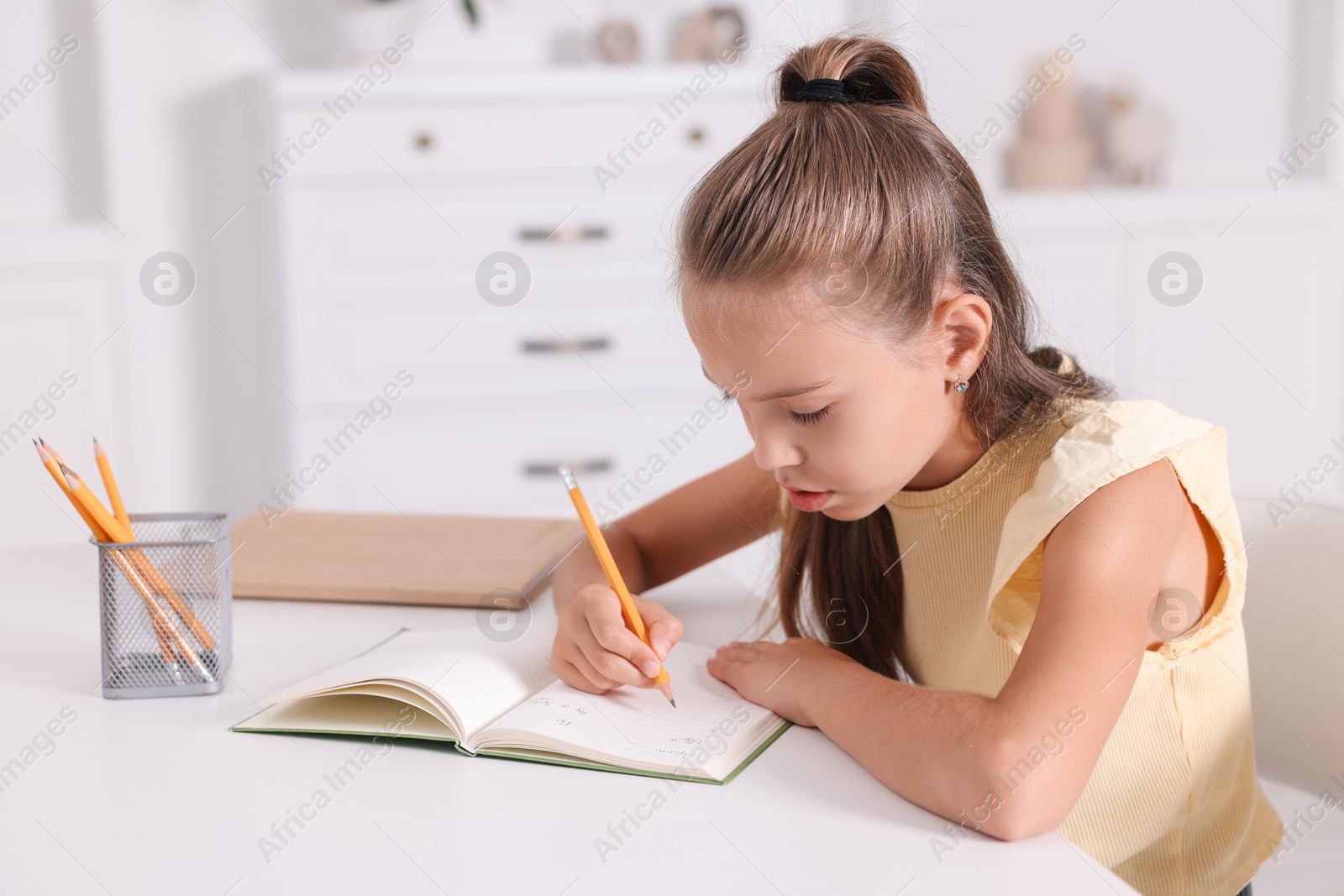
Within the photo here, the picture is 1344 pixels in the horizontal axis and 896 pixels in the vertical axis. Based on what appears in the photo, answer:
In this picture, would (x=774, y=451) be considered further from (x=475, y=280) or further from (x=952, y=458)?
(x=475, y=280)

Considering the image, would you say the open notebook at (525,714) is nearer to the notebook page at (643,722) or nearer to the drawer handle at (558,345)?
the notebook page at (643,722)

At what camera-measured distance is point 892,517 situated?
1.10 m

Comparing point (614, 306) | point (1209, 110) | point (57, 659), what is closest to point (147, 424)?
point (614, 306)

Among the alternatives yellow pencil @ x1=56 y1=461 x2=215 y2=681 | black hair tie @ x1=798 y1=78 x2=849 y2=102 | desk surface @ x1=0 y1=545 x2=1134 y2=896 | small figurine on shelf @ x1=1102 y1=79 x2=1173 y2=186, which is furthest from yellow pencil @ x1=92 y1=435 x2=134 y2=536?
small figurine on shelf @ x1=1102 y1=79 x2=1173 y2=186

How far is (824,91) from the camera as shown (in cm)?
92

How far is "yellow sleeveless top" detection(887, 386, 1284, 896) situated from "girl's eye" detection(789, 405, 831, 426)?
0.17 metres

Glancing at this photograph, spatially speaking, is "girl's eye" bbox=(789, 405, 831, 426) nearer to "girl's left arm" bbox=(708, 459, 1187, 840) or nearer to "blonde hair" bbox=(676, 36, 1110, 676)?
"blonde hair" bbox=(676, 36, 1110, 676)

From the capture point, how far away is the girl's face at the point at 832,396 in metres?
0.84

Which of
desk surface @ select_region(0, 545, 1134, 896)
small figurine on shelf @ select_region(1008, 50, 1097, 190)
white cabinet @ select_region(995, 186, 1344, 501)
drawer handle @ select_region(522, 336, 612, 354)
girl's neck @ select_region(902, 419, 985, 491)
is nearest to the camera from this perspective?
desk surface @ select_region(0, 545, 1134, 896)

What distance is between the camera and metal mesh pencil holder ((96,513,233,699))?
882 millimetres

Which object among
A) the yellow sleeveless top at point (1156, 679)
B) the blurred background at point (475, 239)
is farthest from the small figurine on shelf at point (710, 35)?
the yellow sleeveless top at point (1156, 679)

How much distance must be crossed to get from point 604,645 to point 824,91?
459 mm

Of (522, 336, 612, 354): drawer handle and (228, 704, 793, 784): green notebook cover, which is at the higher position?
(228, 704, 793, 784): green notebook cover

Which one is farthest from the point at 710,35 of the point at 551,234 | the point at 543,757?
the point at 543,757
